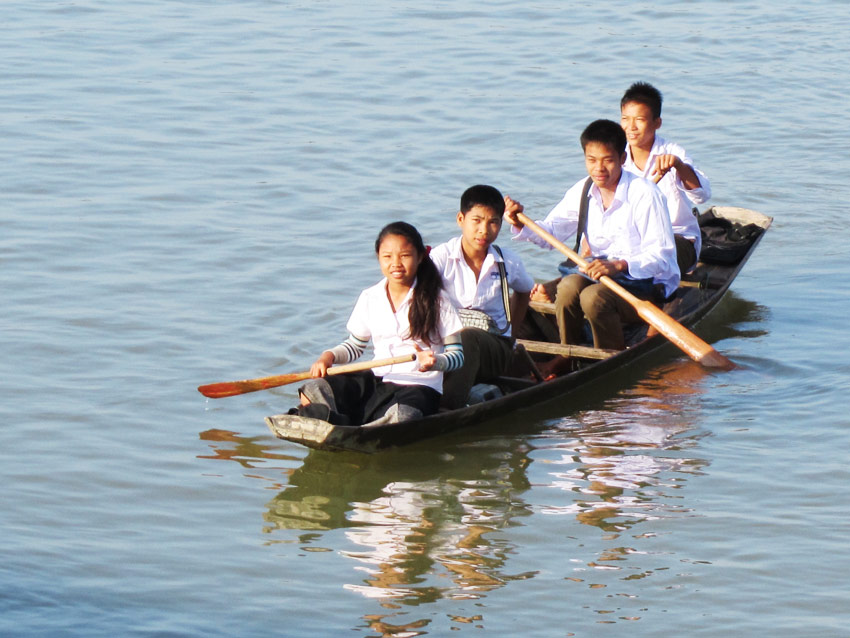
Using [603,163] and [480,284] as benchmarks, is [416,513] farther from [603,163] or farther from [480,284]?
[603,163]

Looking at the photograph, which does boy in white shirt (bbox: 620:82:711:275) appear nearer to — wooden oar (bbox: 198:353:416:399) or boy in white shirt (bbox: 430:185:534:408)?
boy in white shirt (bbox: 430:185:534:408)

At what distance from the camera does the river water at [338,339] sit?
524 centimetres

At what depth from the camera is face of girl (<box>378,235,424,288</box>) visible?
5.96m

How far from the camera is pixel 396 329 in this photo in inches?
245

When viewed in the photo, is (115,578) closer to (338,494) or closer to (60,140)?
(338,494)

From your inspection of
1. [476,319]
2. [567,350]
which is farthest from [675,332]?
[476,319]

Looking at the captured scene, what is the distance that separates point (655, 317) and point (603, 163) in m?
0.92

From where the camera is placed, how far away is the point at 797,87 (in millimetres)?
14656

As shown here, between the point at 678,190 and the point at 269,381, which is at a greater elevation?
the point at 678,190

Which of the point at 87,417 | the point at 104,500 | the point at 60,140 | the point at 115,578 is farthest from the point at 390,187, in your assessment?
the point at 115,578

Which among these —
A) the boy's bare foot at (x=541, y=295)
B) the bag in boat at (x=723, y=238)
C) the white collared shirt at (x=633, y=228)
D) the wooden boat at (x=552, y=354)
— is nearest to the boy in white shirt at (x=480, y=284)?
the wooden boat at (x=552, y=354)

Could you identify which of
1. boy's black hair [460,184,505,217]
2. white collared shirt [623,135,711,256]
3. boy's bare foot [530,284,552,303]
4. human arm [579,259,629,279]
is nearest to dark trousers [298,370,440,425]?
boy's black hair [460,184,505,217]

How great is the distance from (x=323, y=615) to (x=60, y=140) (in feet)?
26.1

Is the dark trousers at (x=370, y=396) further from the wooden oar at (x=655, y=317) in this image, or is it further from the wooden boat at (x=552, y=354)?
the wooden oar at (x=655, y=317)
